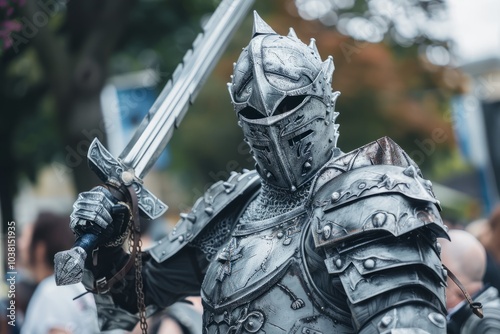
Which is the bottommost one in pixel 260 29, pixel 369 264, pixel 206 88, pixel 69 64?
pixel 206 88

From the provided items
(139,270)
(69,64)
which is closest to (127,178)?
(139,270)

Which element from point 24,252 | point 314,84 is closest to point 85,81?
point 24,252

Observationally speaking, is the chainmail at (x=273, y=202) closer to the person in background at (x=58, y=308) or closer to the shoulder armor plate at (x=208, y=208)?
the shoulder armor plate at (x=208, y=208)

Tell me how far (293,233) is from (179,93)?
110 cm

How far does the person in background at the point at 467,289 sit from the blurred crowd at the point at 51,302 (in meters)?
1.64

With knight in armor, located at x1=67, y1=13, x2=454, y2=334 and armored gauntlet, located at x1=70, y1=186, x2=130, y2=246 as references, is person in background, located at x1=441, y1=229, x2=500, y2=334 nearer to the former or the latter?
knight in armor, located at x1=67, y1=13, x2=454, y2=334

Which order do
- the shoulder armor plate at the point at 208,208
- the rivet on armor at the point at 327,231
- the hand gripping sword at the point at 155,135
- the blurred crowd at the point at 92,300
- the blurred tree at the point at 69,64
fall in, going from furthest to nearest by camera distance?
the blurred tree at the point at 69,64 → the blurred crowd at the point at 92,300 → the shoulder armor plate at the point at 208,208 → the hand gripping sword at the point at 155,135 → the rivet on armor at the point at 327,231

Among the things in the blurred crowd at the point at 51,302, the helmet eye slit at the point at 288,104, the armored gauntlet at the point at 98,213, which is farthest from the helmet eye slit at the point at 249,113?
the blurred crowd at the point at 51,302

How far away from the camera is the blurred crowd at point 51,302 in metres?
6.71

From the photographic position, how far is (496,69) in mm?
19562

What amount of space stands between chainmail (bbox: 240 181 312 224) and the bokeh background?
121 inches

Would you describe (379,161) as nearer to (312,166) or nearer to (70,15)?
(312,166)

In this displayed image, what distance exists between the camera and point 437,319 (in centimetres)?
366

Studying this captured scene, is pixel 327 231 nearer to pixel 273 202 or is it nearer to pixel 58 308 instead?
pixel 273 202
